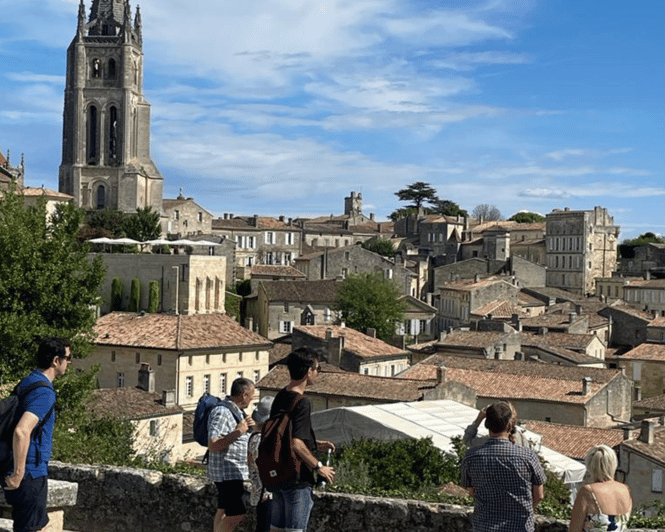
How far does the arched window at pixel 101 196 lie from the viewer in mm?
92375

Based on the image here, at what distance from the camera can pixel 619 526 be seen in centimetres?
701

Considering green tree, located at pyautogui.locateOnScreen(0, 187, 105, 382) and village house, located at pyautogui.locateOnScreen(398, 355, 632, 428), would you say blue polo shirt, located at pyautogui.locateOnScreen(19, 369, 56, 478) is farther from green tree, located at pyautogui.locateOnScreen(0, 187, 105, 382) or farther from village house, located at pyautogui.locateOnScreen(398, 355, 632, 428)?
village house, located at pyautogui.locateOnScreen(398, 355, 632, 428)

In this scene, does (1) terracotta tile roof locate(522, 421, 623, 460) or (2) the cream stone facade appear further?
(2) the cream stone facade

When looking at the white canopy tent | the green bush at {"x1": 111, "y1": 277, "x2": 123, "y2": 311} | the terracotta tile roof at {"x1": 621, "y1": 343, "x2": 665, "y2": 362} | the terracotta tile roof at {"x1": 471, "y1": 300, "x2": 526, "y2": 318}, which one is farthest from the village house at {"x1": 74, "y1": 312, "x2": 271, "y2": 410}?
the terracotta tile roof at {"x1": 471, "y1": 300, "x2": 526, "y2": 318}

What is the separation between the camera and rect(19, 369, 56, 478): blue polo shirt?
6965mm

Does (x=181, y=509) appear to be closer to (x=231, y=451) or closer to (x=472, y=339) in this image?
(x=231, y=451)

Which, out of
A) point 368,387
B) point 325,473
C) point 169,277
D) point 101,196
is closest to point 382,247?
point 101,196

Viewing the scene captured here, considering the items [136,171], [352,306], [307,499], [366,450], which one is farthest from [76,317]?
[136,171]

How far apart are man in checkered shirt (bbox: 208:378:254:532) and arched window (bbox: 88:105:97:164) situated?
89297 millimetres

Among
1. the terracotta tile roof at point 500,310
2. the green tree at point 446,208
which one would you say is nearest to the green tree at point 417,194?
the green tree at point 446,208

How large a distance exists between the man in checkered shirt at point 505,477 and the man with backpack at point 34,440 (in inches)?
117

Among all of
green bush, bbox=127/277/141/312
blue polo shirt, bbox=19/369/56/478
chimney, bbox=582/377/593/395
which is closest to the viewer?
blue polo shirt, bbox=19/369/56/478

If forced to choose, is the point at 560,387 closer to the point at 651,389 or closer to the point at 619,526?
the point at 651,389

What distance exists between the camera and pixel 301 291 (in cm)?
6938
